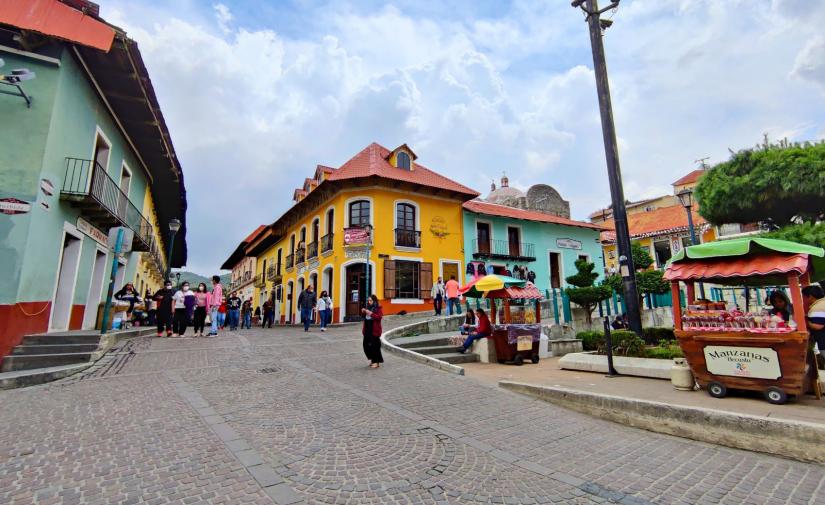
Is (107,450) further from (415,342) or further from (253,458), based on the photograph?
(415,342)

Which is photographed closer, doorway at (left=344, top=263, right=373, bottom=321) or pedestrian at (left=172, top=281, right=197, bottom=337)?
pedestrian at (left=172, top=281, right=197, bottom=337)

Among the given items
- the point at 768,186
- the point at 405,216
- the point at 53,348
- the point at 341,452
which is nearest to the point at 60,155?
the point at 53,348

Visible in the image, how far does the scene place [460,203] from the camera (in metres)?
23.7

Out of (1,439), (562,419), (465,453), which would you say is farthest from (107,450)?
(562,419)

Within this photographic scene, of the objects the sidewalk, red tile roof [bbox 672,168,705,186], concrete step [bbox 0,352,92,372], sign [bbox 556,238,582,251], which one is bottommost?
the sidewalk

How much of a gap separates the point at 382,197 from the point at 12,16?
14.7m

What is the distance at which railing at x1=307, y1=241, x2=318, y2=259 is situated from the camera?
922 inches

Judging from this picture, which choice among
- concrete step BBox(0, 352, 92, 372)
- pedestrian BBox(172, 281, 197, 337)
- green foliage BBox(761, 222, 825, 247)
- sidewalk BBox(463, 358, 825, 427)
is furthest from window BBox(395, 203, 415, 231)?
concrete step BBox(0, 352, 92, 372)

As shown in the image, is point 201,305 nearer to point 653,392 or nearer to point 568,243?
point 653,392

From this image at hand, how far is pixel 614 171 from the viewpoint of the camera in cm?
942

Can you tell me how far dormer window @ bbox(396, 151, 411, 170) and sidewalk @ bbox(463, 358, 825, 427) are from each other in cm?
1651

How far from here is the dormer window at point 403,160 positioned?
23250 mm

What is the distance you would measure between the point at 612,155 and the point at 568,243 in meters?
19.4

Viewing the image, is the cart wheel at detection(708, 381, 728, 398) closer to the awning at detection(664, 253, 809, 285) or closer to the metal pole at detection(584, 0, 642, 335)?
the awning at detection(664, 253, 809, 285)
